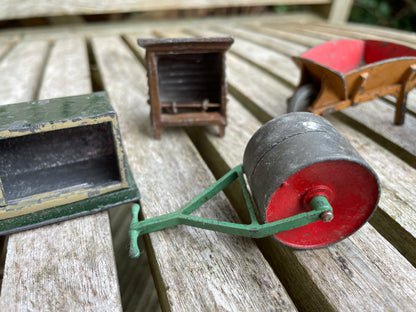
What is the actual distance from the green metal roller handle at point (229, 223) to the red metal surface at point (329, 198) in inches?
1.8

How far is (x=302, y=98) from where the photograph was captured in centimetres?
169

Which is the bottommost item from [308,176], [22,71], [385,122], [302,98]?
[22,71]

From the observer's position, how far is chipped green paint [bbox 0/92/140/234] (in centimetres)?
112

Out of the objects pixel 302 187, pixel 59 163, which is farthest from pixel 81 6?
pixel 302 187

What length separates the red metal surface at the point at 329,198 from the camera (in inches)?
36.5

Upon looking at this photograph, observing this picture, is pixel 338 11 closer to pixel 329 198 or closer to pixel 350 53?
pixel 350 53

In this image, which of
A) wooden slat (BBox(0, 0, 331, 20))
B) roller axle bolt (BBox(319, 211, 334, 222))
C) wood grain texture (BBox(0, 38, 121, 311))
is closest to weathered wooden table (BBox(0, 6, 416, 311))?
wood grain texture (BBox(0, 38, 121, 311))

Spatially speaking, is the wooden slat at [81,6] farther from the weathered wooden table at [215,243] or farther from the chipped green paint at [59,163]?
the chipped green paint at [59,163]

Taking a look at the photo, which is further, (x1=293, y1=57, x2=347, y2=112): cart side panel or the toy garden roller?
(x1=293, y1=57, x2=347, y2=112): cart side panel

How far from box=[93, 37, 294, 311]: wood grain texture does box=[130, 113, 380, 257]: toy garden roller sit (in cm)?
8

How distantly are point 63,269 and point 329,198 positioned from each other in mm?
860

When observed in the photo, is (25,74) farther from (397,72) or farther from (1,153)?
(397,72)

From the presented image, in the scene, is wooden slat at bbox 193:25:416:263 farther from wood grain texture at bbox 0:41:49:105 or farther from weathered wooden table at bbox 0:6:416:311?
wood grain texture at bbox 0:41:49:105

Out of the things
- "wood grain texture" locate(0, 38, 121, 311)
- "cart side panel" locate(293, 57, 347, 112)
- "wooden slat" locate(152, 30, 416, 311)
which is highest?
"cart side panel" locate(293, 57, 347, 112)
